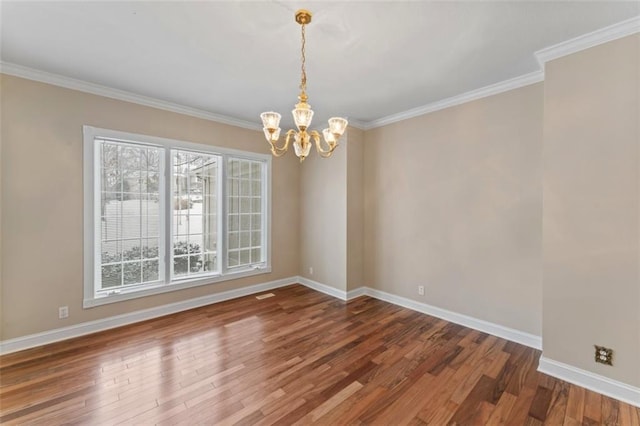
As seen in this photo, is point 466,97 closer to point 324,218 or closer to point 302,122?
point 302,122

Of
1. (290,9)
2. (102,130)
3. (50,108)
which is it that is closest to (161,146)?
(102,130)

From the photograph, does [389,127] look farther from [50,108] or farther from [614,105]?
[50,108]

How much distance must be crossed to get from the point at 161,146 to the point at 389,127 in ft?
10.9

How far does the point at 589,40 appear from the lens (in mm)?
2230

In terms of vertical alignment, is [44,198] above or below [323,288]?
above

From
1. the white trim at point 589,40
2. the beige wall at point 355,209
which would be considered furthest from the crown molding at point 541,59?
the beige wall at point 355,209

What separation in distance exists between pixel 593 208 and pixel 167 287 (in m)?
4.71

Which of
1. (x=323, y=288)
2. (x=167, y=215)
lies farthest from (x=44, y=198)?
(x=323, y=288)

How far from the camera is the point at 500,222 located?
3.12m

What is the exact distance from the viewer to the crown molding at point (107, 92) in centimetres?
276

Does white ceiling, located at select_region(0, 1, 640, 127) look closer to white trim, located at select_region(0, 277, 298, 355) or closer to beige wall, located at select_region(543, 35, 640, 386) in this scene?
beige wall, located at select_region(543, 35, 640, 386)

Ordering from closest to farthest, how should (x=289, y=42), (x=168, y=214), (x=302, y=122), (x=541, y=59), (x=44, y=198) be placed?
(x=302, y=122) < (x=289, y=42) < (x=541, y=59) < (x=44, y=198) < (x=168, y=214)

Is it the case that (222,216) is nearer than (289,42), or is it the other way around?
(289,42)

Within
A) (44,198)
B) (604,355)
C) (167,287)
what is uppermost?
(44,198)
